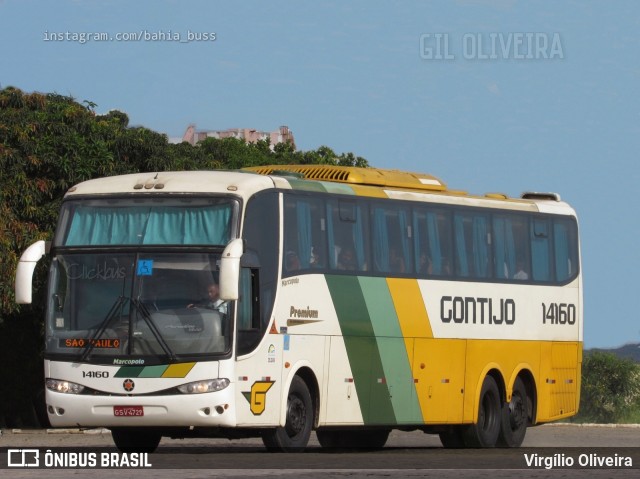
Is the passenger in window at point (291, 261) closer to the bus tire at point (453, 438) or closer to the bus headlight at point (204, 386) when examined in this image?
the bus headlight at point (204, 386)

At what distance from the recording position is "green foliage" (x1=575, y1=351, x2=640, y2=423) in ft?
189

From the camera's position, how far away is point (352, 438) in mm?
27875

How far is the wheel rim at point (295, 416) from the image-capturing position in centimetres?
2275

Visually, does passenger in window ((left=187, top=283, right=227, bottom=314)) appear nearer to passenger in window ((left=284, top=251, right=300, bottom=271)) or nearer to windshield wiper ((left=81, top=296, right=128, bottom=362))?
windshield wiper ((left=81, top=296, right=128, bottom=362))

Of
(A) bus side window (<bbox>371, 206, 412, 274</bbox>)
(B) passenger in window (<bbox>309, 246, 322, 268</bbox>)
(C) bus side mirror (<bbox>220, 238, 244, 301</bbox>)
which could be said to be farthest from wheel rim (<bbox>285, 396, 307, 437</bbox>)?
(A) bus side window (<bbox>371, 206, 412, 274</bbox>)

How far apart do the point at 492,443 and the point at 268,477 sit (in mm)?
10971

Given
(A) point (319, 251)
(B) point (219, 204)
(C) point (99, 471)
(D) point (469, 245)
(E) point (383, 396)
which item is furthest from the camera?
(D) point (469, 245)

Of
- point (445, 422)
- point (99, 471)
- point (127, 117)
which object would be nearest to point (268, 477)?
point (99, 471)

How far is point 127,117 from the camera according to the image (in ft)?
141

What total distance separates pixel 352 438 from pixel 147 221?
23.1 feet

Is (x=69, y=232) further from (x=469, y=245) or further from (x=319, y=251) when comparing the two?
(x=469, y=245)

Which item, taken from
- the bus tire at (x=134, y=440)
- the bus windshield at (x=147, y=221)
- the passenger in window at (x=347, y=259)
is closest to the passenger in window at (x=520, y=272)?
the passenger in window at (x=347, y=259)

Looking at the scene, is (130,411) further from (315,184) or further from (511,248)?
(511,248)

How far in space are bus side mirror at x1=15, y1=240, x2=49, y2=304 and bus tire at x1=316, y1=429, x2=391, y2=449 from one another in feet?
21.9
